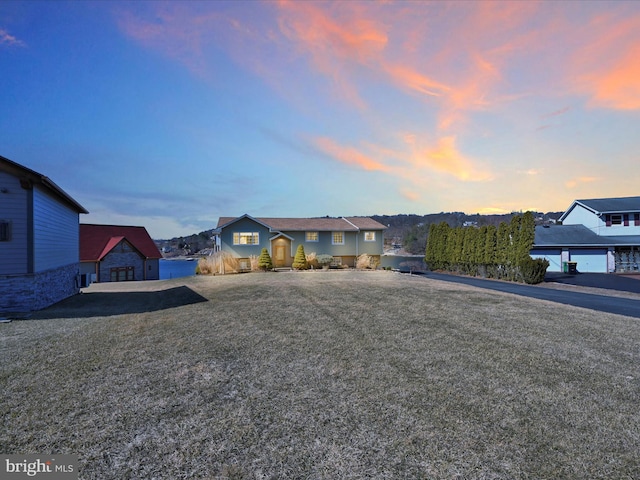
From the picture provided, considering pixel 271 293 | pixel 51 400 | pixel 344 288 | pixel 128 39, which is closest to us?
pixel 51 400

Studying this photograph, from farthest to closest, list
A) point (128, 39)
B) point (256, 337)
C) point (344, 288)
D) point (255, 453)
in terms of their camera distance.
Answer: point (344, 288)
point (128, 39)
point (256, 337)
point (255, 453)

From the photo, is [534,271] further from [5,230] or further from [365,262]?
[5,230]

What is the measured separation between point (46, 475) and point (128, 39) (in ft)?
51.5

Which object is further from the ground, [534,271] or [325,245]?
[325,245]

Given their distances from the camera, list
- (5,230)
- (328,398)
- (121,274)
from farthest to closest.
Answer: (121,274)
(5,230)
(328,398)

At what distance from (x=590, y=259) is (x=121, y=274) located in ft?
150

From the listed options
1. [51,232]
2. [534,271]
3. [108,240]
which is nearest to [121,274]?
[108,240]

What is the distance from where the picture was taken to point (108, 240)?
33.6 meters

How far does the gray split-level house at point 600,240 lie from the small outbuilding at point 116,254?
40.4 meters

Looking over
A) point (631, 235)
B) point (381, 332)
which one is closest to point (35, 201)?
point (381, 332)

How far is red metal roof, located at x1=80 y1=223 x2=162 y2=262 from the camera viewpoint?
31.7 m

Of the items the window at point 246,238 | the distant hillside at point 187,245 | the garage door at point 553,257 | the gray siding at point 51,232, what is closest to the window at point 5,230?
the gray siding at point 51,232

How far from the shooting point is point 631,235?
27516mm

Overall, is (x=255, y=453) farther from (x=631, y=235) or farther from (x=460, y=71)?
(x=631, y=235)
